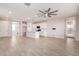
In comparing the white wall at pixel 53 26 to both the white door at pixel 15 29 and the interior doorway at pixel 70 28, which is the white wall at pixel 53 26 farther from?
the white door at pixel 15 29

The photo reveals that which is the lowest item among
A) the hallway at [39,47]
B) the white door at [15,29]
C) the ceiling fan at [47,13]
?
the hallway at [39,47]

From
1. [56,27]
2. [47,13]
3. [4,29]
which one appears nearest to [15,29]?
[4,29]

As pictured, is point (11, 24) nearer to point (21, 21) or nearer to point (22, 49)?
point (21, 21)

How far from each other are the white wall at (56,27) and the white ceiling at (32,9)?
0.12 metres

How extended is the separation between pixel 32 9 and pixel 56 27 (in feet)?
2.29

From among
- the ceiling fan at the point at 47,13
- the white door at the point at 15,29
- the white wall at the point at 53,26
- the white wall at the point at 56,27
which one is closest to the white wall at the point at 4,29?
the white door at the point at 15,29

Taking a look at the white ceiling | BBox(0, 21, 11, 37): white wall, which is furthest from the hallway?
the white ceiling

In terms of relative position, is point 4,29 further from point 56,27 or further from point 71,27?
point 71,27

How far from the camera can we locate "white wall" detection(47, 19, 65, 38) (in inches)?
128

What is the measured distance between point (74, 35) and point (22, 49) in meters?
1.22

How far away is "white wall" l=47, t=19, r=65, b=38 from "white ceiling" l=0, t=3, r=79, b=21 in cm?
12

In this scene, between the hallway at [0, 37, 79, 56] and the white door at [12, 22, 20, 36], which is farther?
the white door at [12, 22, 20, 36]

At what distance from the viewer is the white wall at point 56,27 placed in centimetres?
324

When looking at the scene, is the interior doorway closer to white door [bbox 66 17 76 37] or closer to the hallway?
white door [bbox 66 17 76 37]
